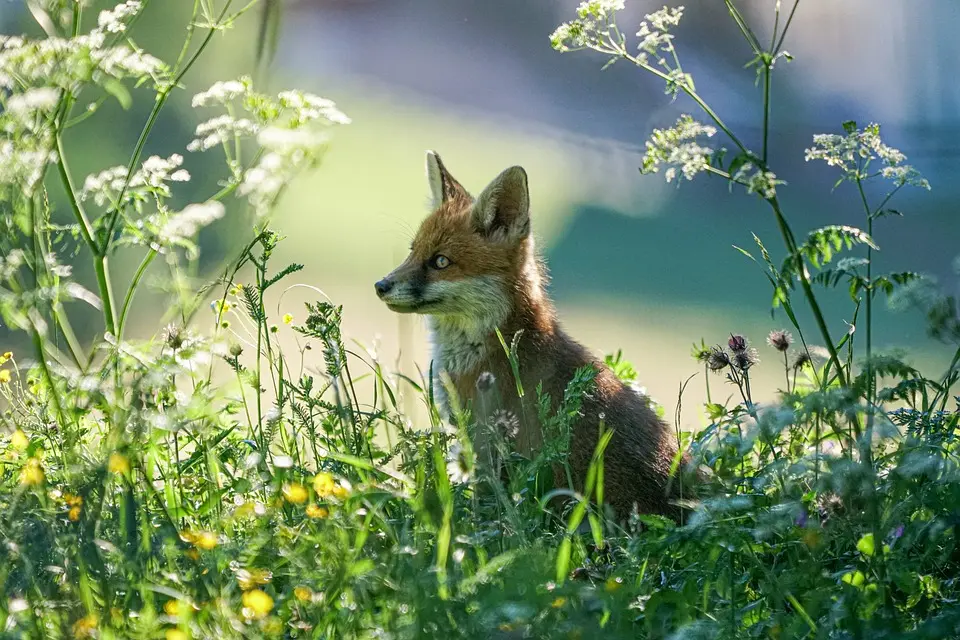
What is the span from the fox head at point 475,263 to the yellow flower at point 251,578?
6.50 feet

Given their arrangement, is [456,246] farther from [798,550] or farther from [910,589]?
[910,589]

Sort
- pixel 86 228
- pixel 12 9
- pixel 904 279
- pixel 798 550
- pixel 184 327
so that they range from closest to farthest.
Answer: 1. pixel 798 550
2. pixel 904 279
3. pixel 184 327
4. pixel 86 228
5. pixel 12 9

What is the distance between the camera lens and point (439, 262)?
4281 mm

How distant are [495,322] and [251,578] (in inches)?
81.2

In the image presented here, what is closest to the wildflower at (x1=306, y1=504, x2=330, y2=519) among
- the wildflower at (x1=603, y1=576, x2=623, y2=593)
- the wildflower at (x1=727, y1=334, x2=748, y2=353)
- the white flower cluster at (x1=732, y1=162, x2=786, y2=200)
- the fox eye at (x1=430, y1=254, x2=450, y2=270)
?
the wildflower at (x1=603, y1=576, x2=623, y2=593)

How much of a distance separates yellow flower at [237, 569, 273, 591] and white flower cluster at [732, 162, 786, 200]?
167 cm

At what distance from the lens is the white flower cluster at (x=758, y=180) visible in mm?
2820

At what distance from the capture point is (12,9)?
5.79 metres

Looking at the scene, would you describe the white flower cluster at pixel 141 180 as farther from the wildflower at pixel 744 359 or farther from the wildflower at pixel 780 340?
the wildflower at pixel 780 340

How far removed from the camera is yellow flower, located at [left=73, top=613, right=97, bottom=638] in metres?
2.04

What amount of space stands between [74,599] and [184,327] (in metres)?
1.08

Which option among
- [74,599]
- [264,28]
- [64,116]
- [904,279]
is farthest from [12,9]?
[904,279]

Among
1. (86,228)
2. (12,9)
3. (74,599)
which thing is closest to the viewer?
(74,599)

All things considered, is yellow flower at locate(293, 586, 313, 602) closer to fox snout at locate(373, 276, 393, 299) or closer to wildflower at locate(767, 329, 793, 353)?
wildflower at locate(767, 329, 793, 353)
